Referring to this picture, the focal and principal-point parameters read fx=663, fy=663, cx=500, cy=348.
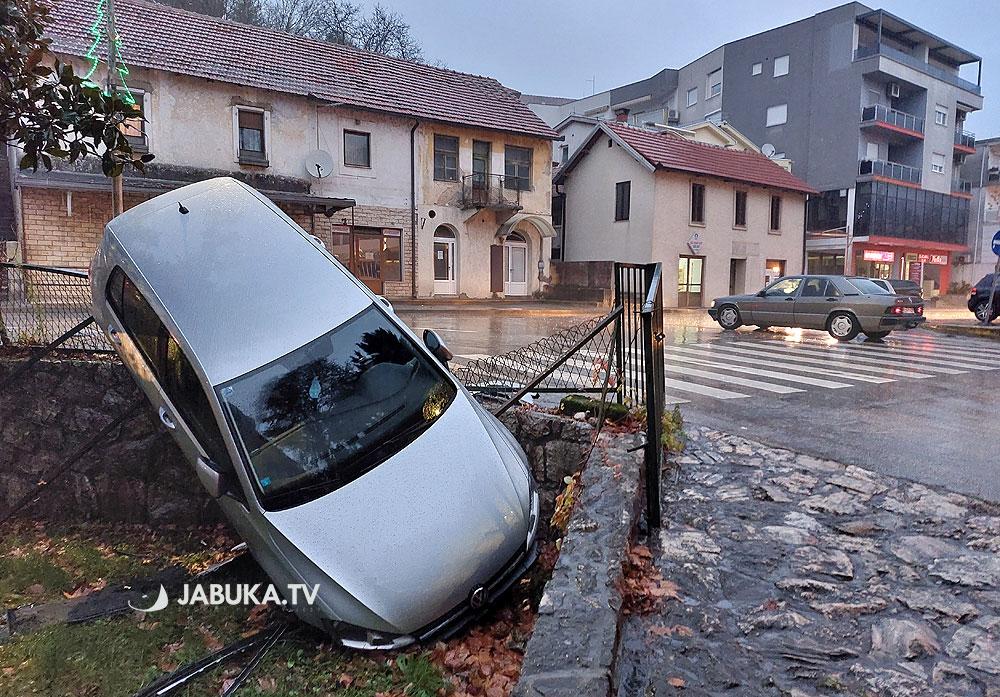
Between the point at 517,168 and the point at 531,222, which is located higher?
the point at 517,168

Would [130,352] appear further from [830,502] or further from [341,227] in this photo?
[341,227]

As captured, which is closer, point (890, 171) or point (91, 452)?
point (91, 452)

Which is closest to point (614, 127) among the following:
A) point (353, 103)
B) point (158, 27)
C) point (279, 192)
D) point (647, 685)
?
point (353, 103)

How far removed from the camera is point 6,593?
5355mm

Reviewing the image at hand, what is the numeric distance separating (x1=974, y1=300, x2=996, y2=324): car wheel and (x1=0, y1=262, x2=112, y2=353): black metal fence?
24.2 metres

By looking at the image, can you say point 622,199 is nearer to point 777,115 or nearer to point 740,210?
point 740,210

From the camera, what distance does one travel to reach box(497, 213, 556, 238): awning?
2853 cm

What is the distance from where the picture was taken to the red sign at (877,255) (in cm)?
3881

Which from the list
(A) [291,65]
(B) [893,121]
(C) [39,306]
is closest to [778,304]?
(C) [39,306]

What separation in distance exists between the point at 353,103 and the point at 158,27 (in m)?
6.75

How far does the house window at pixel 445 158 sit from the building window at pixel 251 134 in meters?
6.78

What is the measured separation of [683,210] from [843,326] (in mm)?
14880

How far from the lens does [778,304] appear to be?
17.6 m

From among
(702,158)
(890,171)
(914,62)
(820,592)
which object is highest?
(914,62)
